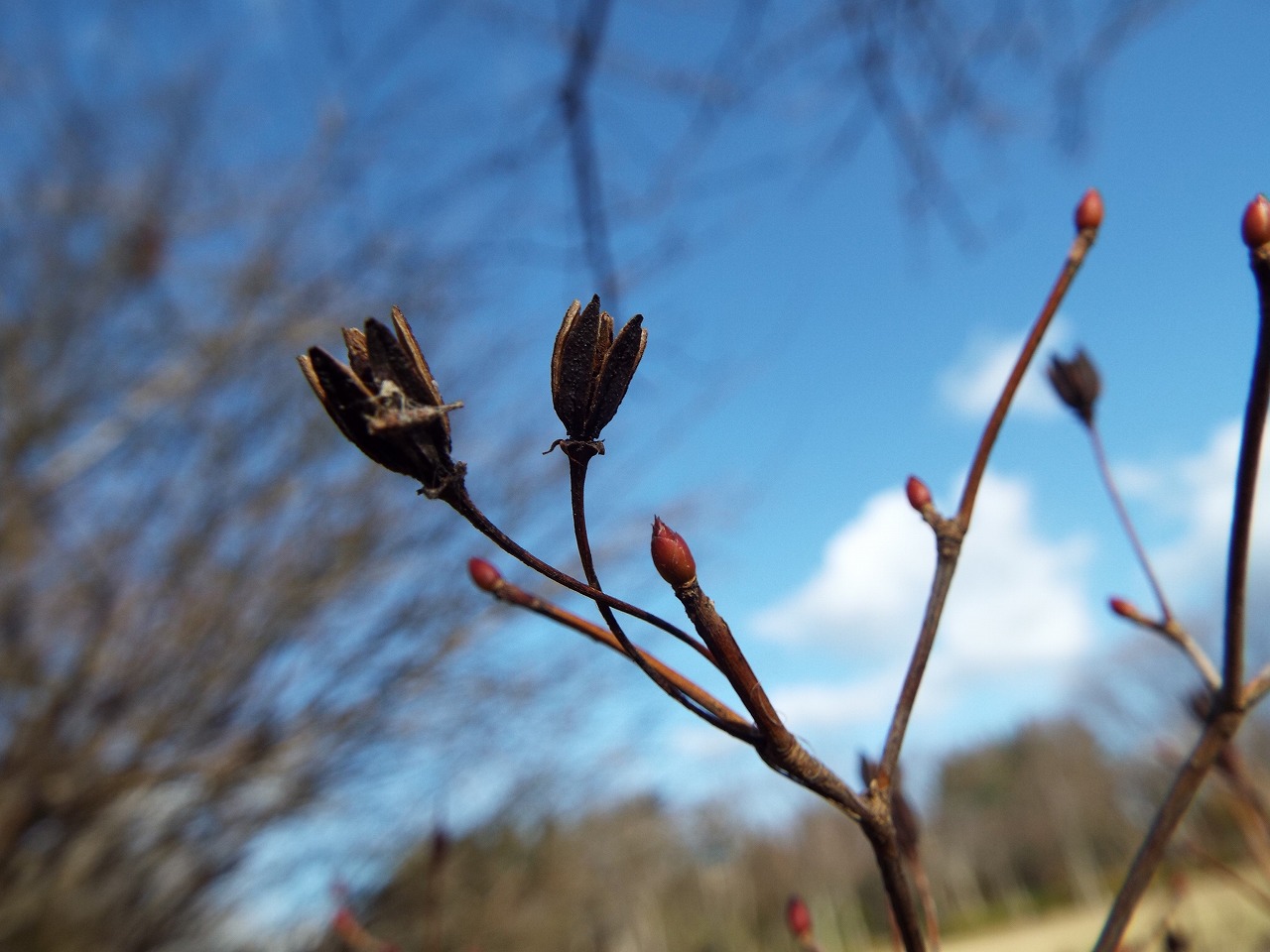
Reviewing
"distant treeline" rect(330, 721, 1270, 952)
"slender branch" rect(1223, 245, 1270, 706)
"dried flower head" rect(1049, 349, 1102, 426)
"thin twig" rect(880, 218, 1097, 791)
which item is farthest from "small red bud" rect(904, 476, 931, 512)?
"distant treeline" rect(330, 721, 1270, 952)

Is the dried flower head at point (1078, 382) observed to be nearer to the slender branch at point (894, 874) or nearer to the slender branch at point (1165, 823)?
the slender branch at point (1165, 823)

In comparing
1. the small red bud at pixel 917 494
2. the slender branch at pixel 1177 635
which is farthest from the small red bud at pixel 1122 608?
the small red bud at pixel 917 494

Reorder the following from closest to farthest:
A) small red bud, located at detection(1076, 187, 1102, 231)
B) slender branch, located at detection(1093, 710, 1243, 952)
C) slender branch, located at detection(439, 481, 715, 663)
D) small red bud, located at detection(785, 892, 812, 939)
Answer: slender branch, located at detection(439, 481, 715, 663)
slender branch, located at detection(1093, 710, 1243, 952)
small red bud, located at detection(1076, 187, 1102, 231)
small red bud, located at detection(785, 892, 812, 939)

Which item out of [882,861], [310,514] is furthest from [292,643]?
[882,861]

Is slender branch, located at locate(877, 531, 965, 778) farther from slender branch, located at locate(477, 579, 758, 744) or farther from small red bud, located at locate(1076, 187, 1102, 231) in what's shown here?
small red bud, located at locate(1076, 187, 1102, 231)

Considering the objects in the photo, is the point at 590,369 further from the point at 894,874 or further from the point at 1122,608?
the point at 1122,608

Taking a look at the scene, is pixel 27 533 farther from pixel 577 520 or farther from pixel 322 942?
pixel 577 520

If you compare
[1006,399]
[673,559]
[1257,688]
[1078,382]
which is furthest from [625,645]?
[1078,382]

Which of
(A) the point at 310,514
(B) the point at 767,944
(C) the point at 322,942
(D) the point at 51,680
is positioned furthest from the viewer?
(B) the point at 767,944
